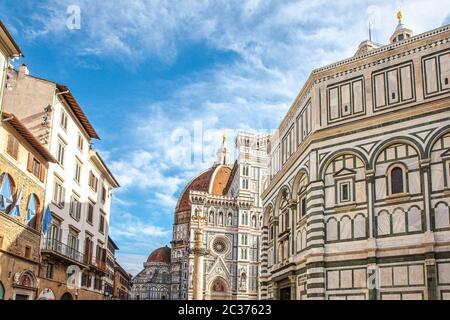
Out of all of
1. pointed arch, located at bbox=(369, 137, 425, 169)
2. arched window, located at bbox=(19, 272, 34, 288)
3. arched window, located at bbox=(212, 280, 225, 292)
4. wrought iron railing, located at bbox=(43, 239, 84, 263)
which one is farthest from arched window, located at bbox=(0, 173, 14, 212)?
arched window, located at bbox=(212, 280, 225, 292)

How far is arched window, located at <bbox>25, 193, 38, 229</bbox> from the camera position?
90.4ft

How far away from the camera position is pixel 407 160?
912 inches

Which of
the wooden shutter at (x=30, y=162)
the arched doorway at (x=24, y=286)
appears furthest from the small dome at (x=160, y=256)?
the wooden shutter at (x=30, y=162)

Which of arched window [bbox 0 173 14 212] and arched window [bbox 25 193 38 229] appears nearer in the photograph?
arched window [bbox 0 173 14 212]

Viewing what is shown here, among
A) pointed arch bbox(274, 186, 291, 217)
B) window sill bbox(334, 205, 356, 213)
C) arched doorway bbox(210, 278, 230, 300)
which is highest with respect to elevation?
pointed arch bbox(274, 186, 291, 217)

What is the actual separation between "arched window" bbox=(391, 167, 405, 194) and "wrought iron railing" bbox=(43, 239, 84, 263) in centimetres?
1839

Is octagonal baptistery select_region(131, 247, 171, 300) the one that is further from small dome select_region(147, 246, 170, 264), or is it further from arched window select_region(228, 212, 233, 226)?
arched window select_region(228, 212, 233, 226)

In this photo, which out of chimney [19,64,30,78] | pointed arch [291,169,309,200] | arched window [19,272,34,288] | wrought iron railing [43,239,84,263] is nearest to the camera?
arched window [19,272,34,288]

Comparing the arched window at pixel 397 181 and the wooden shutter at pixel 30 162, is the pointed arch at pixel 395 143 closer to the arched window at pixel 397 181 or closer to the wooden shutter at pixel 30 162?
the arched window at pixel 397 181

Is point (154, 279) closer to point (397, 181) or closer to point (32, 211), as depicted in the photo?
point (32, 211)

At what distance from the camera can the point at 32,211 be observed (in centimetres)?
2811

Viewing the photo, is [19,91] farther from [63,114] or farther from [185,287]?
[185,287]

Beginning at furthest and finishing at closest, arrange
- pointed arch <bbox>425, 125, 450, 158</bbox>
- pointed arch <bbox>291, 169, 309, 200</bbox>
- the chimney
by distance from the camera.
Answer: the chimney
pointed arch <bbox>291, 169, 309, 200</bbox>
pointed arch <bbox>425, 125, 450, 158</bbox>
